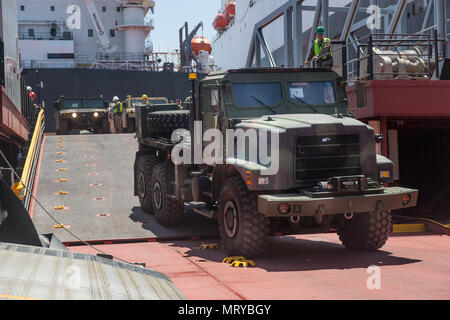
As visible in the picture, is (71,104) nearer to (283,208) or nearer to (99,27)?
(283,208)

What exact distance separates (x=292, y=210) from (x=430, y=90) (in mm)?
6065

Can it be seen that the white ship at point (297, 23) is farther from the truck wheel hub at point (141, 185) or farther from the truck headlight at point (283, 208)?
the truck headlight at point (283, 208)

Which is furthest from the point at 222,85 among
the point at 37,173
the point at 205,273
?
the point at 37,173

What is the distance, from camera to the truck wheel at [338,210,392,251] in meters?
9.38

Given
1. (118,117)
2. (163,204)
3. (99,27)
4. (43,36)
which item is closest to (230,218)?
(163,204)

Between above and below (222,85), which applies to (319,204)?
below

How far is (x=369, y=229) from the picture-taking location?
9.38 metres

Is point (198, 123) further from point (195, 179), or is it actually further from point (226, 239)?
point (226, 239)

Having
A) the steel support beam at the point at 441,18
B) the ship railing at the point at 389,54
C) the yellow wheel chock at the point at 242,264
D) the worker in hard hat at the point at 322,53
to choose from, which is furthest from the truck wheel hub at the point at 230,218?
the steel support beam at the point at 441,18

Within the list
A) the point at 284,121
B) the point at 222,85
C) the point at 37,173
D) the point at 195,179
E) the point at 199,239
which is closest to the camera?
the point at 284,121

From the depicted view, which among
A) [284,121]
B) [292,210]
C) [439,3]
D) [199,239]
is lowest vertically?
[199,239]

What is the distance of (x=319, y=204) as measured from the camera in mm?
8430

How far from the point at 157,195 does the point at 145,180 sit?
2.91 ft
